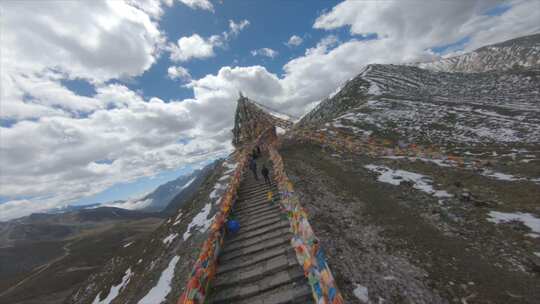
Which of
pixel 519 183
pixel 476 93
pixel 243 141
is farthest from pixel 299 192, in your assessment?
pixel 476 93

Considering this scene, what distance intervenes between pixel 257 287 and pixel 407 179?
14472 mm

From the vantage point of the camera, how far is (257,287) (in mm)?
6711

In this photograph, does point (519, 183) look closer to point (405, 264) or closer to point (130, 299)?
point (405, 264)

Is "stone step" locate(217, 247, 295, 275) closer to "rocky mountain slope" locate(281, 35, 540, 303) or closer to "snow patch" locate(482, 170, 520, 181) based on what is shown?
"rocky mountain slope" locate(281, 35, 540, 303)

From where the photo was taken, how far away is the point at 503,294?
6.32 meters

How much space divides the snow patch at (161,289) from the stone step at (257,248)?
4.74 metres

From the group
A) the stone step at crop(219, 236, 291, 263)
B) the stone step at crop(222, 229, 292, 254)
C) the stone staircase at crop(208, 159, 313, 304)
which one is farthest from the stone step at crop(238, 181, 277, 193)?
the stone step at crop(219, 236, 291, 263)

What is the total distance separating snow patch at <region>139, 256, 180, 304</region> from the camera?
1086cm

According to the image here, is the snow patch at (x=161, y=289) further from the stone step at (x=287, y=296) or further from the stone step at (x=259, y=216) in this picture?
the stone step at (x=287, y=296)

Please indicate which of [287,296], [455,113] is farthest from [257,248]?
[455,113]

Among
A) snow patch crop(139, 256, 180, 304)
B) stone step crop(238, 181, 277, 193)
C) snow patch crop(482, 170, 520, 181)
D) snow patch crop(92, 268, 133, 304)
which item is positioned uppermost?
stone step crop(238, 181, 277, 193)

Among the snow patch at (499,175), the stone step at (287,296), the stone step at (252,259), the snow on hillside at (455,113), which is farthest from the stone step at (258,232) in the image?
the snow on hillside at (455,113)

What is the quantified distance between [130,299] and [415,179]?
819 inches

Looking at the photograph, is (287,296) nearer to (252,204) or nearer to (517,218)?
(252,204)
